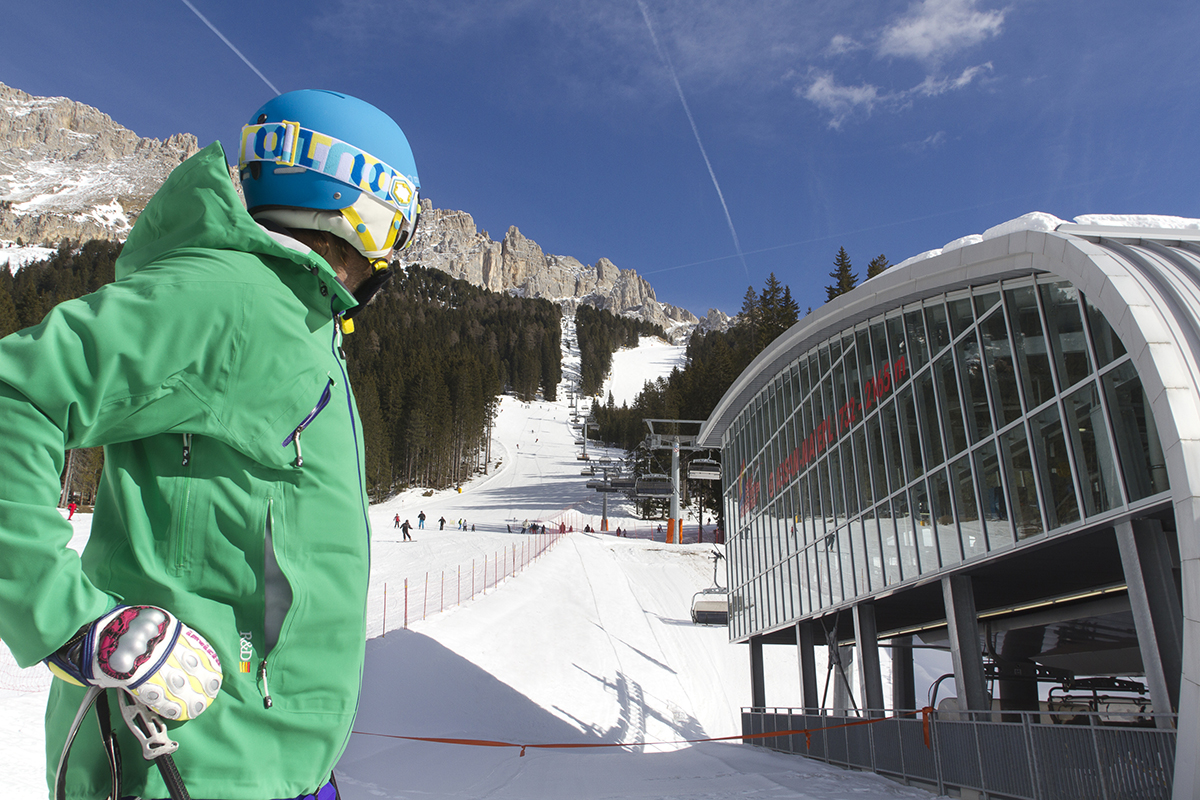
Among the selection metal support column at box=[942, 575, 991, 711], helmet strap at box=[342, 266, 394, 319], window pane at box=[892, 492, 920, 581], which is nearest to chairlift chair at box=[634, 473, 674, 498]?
window pane at box=[892, 492, 920, 581]

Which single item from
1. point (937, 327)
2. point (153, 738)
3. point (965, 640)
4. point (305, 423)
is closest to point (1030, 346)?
point (937, 327)

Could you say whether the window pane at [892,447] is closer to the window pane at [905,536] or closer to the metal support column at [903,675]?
the window pane at [905,536]

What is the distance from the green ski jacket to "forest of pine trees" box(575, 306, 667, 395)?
13151 centimetres

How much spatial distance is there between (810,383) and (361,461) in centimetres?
1775


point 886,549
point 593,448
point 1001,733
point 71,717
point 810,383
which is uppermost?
point 593,448

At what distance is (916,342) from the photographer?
1331cm

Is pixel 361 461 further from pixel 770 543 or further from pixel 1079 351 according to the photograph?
pixel 770 543

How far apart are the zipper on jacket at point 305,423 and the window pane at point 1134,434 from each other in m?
8.90

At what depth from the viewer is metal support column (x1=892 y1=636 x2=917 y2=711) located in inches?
863

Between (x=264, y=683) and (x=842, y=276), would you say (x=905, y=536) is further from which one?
(x=842, y=276)

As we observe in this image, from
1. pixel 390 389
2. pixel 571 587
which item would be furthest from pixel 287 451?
pixel 390 389

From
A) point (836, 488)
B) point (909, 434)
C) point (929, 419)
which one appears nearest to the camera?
point (929, 419)

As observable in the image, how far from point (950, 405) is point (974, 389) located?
0.74m

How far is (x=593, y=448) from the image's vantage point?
9806 cm
